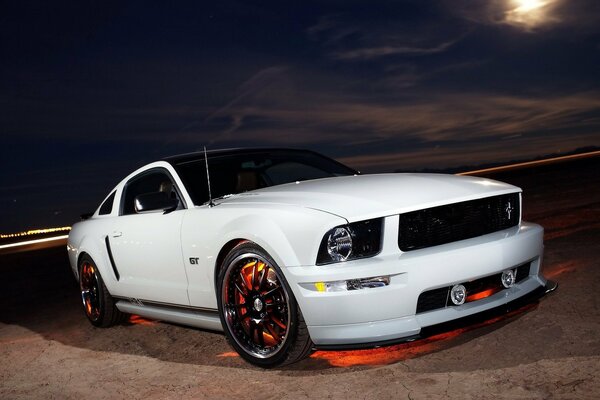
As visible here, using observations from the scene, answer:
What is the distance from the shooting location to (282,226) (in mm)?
4156

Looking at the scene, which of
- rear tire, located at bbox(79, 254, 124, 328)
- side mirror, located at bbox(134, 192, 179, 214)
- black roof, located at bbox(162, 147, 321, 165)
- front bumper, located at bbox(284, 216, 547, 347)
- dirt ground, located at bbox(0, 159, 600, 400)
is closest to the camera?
dirt ground, located at bbox(0, 159, 600, 400)

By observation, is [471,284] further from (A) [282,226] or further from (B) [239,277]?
(B) [239,277]

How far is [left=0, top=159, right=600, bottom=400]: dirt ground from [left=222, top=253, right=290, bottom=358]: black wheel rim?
0.59 feet

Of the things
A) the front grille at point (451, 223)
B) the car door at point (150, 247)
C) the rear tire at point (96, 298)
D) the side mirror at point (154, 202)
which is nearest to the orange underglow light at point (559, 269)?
the front grille at point (451, 223)

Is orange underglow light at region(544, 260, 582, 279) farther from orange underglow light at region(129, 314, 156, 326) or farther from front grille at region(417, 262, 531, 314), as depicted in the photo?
orange underglow light at region(129, 314, 156, 326)

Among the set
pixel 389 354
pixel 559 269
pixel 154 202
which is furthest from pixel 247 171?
pixel 559 269

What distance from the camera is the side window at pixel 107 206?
6.58 m

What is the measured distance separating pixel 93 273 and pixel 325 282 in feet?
11.5

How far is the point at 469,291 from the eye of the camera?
4055 mm

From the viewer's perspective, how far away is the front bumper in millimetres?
3828

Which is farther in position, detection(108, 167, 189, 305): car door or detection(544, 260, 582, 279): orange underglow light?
detection(544, 260, 582, 279): orange underglow light

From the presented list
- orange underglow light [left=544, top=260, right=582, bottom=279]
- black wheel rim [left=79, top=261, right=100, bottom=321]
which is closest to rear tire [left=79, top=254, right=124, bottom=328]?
black wheel rim [left=79, top=261, right=100, bottom=321]

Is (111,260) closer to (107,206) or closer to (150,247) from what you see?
(107,206)

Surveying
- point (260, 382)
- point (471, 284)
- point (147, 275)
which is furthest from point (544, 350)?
point (147, 275)
